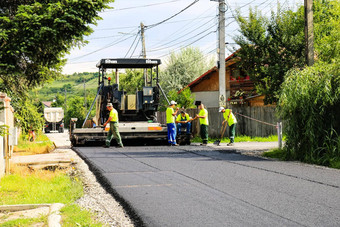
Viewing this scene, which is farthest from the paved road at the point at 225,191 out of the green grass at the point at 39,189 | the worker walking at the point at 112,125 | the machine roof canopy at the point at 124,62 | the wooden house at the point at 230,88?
the wooden house at the point at 230,88

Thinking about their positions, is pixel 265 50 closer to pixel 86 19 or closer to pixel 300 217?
pixel 86 19

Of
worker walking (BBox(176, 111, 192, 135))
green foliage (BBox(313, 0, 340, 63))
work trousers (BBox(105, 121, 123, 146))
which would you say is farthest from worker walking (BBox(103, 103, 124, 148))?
green foliage (BBox(313, 0, 340, 63))

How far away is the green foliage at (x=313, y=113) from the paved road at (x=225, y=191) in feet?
2.65

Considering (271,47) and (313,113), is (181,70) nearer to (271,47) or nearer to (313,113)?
(271,47)

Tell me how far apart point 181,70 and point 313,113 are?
125 ft

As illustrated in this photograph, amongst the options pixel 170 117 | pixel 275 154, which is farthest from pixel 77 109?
pixel 275 154

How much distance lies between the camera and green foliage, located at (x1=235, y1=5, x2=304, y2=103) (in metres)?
24.3

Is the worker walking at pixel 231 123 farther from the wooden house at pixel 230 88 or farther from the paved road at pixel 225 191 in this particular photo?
the wooden house at pixel 230 88

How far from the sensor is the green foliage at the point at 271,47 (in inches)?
958

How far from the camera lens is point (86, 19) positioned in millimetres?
11859

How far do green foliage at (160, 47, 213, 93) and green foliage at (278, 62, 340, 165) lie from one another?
118ft

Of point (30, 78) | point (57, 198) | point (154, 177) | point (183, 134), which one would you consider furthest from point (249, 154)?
point (57, 198)

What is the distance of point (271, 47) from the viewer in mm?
24844

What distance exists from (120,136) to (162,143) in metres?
2.18
